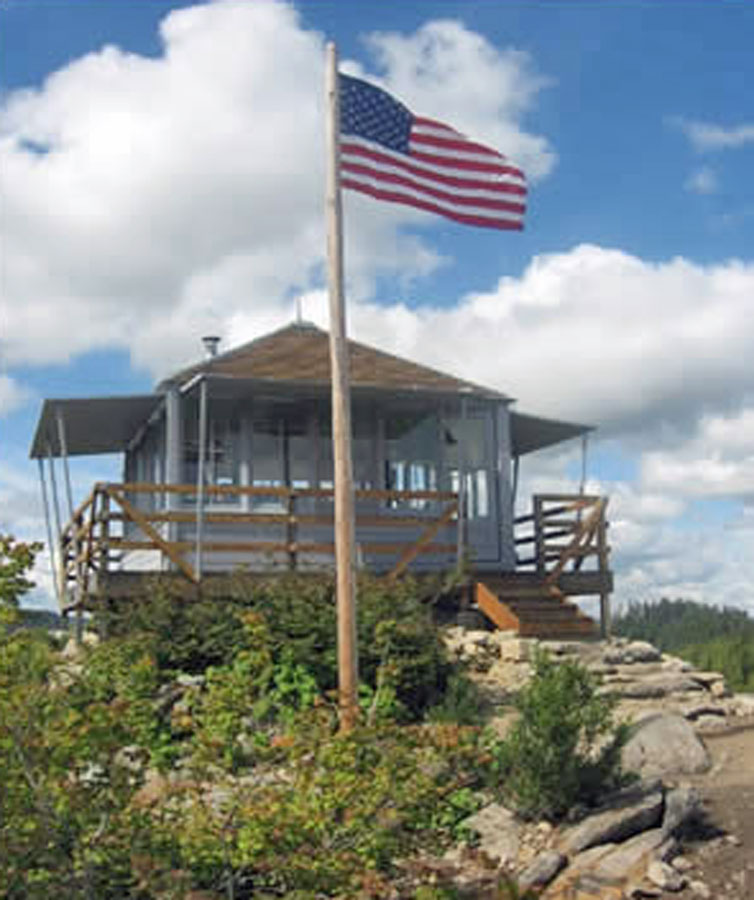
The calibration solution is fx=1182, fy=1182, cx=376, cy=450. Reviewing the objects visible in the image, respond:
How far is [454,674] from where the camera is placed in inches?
494

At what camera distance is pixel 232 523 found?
1658 centimetres

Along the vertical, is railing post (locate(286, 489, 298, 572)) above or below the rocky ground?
above

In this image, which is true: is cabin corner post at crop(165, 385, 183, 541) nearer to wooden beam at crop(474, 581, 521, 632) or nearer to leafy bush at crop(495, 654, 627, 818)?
wooden beam at crop(474, 581, 521, 632)

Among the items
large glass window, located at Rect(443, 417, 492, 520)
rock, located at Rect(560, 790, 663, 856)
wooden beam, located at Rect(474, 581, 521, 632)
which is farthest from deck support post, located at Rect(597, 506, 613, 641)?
rock, located at Rect(560, 790, 663, 856)

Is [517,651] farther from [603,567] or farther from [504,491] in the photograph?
[504,491]

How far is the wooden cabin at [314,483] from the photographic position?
1569 cm

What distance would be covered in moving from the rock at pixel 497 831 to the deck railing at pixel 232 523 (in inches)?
235

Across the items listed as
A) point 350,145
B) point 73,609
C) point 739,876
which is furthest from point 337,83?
point 73,609

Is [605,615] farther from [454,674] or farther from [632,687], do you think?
[454,674]

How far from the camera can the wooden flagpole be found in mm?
9555

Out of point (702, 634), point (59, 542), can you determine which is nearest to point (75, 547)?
point (59, 542)

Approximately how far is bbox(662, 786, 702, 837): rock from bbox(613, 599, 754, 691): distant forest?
693 cm

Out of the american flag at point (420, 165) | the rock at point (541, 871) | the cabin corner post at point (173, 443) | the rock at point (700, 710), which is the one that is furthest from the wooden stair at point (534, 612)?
the rock at point (541, 871)

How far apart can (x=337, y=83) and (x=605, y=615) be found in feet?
31.9
